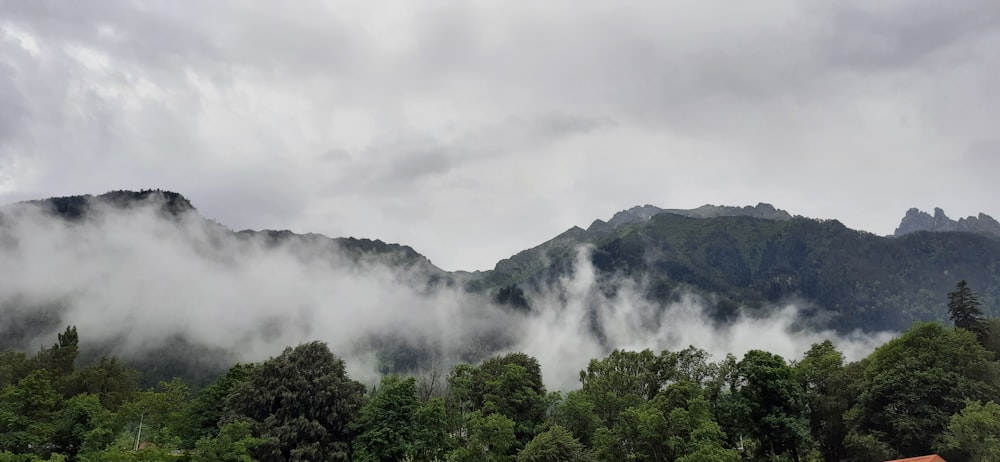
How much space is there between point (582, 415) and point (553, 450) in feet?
29.1

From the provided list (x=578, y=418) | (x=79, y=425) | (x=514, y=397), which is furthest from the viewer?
(x=514, y=397)

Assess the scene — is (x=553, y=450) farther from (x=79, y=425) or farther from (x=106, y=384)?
(x=106, y=384)

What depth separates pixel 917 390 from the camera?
47688 mm

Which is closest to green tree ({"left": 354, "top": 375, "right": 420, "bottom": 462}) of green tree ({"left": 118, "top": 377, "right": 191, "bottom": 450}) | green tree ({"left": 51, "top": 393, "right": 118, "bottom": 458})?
green tree ({"left": 118, "top": 377, "right": 191, "bottom": 450})

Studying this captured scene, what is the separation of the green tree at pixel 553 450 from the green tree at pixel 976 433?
87.8 ft

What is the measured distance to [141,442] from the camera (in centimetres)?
6519

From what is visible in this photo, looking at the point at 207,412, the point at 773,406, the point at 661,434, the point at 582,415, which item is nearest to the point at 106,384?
the point at 207,412

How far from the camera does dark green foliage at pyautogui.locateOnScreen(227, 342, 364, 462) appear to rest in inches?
1901

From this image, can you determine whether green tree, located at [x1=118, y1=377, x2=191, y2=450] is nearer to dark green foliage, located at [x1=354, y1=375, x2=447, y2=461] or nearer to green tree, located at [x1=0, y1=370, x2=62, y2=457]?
green tree, located at [x1=0, y1=370, x2=62, y2=457]

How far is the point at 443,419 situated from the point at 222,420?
1978 cm

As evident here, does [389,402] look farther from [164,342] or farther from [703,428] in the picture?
[164,342]

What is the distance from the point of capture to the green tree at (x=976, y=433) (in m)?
39.1

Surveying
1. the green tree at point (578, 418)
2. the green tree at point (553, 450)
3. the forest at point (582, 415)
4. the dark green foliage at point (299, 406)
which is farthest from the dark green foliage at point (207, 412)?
the green tree at point (578, 418)

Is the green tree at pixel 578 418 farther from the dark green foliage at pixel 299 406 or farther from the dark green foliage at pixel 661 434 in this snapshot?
the dark green foliage at pixel 299 406
